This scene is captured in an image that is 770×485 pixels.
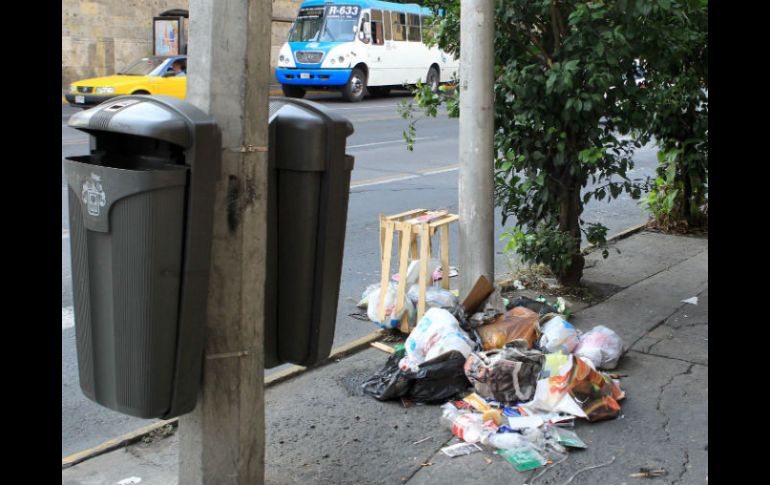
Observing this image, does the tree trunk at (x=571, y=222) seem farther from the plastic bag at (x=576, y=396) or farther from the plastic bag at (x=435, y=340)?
the plastic bag at (x=576, y=396)

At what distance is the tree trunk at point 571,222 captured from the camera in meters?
6.66

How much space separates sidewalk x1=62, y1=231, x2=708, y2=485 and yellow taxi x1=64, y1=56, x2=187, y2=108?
16.8 m

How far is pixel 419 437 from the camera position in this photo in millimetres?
4238

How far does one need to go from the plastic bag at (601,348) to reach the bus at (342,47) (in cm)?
2083

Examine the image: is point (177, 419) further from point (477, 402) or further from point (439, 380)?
point (477, 402)

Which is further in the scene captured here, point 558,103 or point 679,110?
point 679,110

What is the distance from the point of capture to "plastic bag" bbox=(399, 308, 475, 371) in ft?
15.9

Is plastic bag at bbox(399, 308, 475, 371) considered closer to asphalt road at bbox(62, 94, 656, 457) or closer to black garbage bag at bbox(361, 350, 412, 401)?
black garbage bag at bbox(361, 350, 412, 401)

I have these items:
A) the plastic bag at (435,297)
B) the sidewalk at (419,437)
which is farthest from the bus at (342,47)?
the sidewalk at (419,437)

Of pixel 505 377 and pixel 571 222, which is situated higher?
pixel 571 222

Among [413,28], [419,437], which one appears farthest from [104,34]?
[419,437]

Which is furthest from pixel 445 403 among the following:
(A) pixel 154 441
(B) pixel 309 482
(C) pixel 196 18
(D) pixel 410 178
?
(D) pixel 410 178

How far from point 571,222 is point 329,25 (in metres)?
20.7

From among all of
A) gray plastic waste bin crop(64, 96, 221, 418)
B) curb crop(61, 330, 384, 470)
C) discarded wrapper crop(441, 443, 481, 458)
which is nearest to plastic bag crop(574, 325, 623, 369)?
discarded wrapper crop(441, 443, 481, 458)
